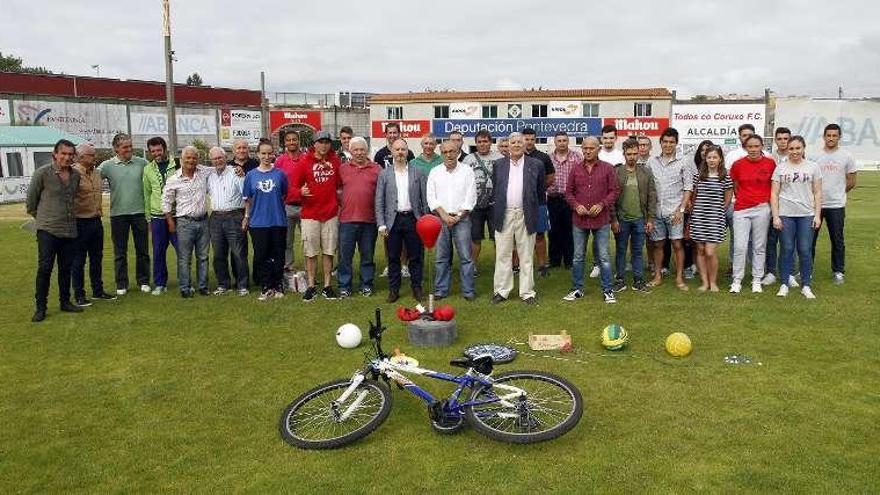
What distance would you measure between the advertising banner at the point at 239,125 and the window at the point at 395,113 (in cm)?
1136

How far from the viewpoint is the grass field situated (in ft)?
12.6

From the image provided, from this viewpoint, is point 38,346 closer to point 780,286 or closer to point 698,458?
point 698,458

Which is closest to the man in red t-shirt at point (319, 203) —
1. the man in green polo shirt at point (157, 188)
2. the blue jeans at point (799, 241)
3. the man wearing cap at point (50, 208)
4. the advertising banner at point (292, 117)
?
the man in green polo shirt at point (157, 188)

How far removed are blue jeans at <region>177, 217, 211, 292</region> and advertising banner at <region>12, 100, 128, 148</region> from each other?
37024 millimetres

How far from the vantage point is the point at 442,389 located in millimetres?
5031

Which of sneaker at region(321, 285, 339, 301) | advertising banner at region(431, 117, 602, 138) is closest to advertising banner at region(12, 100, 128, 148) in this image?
advertising banner at region(431, 117, 602, 138)

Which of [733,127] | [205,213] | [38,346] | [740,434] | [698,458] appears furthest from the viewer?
[733,127]

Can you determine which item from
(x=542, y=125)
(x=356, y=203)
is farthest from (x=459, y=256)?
(x=542, y=125)

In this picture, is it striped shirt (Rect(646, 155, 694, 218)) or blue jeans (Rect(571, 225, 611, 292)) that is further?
striped shirt (Rect(646, 155, 694, 218))

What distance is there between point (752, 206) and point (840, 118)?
3906cm

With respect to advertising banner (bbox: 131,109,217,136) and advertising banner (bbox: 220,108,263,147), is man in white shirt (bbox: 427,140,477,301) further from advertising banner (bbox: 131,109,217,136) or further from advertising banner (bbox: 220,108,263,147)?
advertising banner (bbox: 220,108,263,147)

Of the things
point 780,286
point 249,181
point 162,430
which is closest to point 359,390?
point 162,430

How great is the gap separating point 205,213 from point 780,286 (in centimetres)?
730

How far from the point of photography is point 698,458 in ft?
13.0
